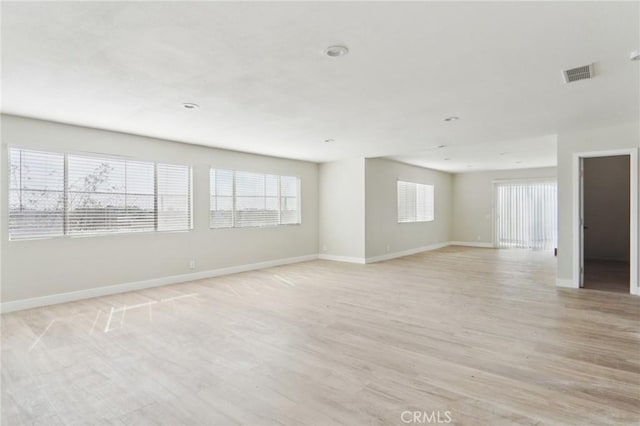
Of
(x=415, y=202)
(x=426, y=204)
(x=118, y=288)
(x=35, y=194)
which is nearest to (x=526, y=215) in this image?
(x=426, y=204)

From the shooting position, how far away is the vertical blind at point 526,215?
10.3m

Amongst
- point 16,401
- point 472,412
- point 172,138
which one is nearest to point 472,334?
point 472,412

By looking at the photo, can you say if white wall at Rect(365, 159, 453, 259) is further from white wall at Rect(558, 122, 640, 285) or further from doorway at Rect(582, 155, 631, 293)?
doorway at Rect(582, 155, 631, 293)

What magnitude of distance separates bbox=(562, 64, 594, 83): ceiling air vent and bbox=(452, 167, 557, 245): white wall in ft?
27.4

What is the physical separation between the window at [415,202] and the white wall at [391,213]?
0.54ft

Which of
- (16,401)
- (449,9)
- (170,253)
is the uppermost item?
(449,9)

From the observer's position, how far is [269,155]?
739cm

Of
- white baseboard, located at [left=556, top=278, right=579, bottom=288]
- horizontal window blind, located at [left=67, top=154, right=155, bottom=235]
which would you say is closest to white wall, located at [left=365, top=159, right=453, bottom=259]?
white baseboard, located at [left=556, top=278, right=579, bottom=288]

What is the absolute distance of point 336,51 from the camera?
8.43 feet

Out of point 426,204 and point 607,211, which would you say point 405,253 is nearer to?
point 426,204

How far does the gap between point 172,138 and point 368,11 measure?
4493mm

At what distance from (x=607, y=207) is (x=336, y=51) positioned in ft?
29.9

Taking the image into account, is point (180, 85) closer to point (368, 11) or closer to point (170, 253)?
point (368, 11)

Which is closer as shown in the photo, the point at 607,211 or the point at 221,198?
the point at 221,198
